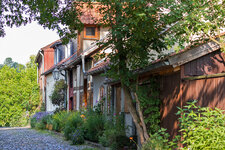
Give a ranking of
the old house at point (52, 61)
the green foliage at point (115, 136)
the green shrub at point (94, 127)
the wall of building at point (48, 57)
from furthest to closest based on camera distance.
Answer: the wall of building at point (48, 57) < the old house at point (52, 61) < the green shrub at point (94, 127) < the green foliage at point (115, 136)

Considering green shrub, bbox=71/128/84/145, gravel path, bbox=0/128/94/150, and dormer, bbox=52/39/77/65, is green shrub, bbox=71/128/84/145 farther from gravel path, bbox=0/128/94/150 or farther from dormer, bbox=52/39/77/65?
dormer, bbox=52/39/77/65

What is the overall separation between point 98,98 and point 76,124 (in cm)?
297

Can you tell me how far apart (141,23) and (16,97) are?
3167 cm

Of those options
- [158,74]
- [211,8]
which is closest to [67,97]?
[158,74]

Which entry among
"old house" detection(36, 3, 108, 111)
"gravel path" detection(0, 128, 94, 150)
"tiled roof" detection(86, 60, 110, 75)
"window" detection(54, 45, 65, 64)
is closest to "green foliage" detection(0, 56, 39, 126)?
"window" detection(54, 45, 65, 64)

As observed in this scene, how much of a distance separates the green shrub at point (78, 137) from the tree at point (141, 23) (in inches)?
207

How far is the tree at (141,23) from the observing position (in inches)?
310

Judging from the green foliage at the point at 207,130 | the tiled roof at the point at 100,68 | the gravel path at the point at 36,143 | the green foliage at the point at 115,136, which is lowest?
the gravel path at the point at 36,143

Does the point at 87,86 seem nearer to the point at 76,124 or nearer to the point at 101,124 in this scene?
the point at 76,124

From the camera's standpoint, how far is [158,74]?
421 inches

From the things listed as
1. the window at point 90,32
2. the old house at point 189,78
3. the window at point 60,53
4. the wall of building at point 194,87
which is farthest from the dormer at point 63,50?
the wall of building at point 194,87

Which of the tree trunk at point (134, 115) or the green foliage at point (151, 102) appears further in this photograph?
the green foliage at point (151, 102)

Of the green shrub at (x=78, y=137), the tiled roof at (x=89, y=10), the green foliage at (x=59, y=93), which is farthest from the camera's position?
the green foliage at (x=59, y=93)

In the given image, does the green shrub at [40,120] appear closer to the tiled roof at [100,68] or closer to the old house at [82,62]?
the old house at [82,62]
